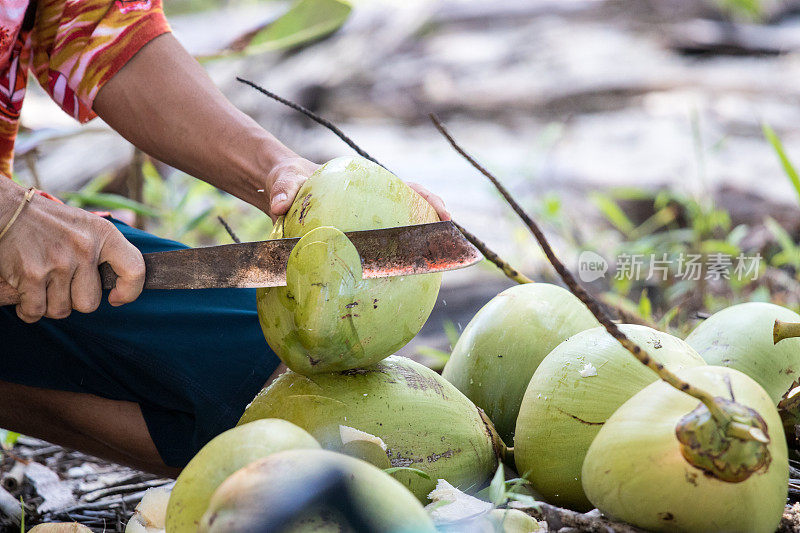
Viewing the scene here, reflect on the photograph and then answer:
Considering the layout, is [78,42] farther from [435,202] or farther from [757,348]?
[757,348]

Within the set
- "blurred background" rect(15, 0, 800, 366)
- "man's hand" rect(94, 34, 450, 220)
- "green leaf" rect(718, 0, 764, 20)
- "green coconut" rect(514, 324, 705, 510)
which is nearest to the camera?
"green coconut" rect(514, 324, 705, 510)

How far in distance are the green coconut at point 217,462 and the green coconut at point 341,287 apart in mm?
258

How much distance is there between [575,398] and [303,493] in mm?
519

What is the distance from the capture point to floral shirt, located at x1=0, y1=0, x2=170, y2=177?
5.49 feet

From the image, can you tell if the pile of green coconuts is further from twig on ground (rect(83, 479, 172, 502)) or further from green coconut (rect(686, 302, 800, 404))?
twig on ground (rect(83, 479, 172, 502))

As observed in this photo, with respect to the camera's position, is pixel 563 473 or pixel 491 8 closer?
pixel 563 473

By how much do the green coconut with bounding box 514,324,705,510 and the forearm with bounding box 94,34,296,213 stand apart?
2.41 feet

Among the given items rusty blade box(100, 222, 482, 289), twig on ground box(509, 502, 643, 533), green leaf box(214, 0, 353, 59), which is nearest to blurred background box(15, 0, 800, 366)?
green leaf box(214, 0, 353, 59)

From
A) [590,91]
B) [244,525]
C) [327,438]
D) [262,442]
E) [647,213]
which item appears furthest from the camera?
[590,91]

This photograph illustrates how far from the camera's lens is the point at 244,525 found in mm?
744

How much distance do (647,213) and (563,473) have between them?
11.0ft

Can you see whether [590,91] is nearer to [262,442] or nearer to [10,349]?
[10,349]

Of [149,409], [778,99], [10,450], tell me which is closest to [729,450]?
[149,409]

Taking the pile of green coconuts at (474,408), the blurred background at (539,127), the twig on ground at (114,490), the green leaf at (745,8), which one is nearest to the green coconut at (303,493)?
the pile of green coconuts at (474,408)
